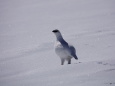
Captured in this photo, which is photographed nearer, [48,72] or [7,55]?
[48,72]

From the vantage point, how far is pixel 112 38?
28.0 ft

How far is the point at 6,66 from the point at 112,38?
2944 millimetres

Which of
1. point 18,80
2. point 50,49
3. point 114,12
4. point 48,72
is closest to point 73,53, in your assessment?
point 48,72

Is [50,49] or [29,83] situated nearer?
[29,83]

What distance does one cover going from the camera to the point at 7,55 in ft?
28.9

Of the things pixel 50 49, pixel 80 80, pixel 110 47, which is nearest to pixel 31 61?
pixel 50 49

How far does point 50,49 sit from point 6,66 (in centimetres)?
163

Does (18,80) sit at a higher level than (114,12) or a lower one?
lower

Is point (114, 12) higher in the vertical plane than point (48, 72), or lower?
higher

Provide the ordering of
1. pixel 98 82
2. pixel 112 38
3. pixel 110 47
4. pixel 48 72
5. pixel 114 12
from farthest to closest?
1. pixel 114 12
2. pixel 112 38
3. pixel 110 47
4. pixel 48 72
5. pixel 98 82

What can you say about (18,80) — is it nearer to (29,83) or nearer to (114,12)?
(29,83)

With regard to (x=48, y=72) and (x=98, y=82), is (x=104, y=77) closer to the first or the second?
(x=98, y=82)

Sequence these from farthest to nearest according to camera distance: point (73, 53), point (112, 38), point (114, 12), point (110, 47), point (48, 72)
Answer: point (114, 12) → point (112, 38) → point (110, 47) → point (73, 53) → point (48, 72)

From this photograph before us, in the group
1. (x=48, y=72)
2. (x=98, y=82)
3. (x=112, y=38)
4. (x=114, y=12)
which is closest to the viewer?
(x=98, y=82)
